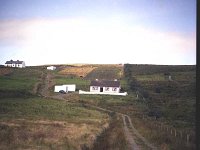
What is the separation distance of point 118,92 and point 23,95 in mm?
19713

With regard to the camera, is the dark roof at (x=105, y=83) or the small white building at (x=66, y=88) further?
the dark roof at (x=105, y=83)

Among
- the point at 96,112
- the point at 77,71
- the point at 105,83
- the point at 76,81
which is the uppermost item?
the point at 77,71

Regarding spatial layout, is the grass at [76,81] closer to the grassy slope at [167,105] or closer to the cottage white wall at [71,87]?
the cottage white wall at [71,87]

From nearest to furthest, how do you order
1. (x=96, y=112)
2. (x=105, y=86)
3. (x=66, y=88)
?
(x=96, y=112) < (x=66, y=88) < (x=105, y=86)

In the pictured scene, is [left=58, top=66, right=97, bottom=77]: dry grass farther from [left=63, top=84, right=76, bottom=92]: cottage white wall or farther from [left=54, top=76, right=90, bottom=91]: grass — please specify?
[left=63, top=84, right=76, bottom=92]: cottage white wall

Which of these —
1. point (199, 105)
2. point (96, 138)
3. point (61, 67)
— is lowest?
point (96, 138)

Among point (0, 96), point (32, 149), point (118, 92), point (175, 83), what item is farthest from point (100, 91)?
point (32, 149)

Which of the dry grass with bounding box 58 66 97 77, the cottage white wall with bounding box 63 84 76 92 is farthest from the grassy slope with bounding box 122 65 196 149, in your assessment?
the cottage white wall with bounding box 63 84 76 92

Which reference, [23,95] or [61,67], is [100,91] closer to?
[23,95]

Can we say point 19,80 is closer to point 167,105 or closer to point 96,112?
point 96,112

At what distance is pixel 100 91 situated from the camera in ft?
181

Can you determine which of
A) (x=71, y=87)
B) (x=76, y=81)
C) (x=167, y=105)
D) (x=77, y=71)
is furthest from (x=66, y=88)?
(x=77, y=71)

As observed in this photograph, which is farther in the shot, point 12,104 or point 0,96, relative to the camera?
point 0,96

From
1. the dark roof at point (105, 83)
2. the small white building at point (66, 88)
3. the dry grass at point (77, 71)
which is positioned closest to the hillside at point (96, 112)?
the dry grass at point (77, 71)
